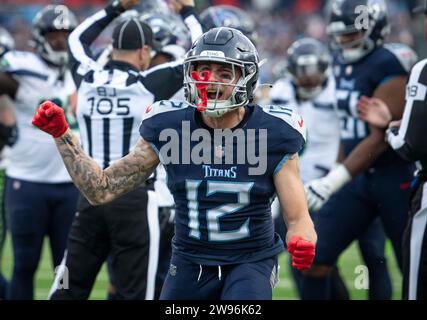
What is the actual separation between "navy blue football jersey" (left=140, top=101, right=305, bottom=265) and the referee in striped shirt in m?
1.24

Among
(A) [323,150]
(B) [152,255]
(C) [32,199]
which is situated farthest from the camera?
(A) [323,150]

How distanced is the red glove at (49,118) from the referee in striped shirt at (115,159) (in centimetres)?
136

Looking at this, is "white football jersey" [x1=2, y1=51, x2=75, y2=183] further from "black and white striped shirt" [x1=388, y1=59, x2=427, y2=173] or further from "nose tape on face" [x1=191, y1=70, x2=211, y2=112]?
"nose tape on face" [x1=191, y1=70, x2=211, y2=112]

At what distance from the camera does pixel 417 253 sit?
4719 mm

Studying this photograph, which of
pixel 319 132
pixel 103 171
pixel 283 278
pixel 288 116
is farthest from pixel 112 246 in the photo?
pixel 283 278

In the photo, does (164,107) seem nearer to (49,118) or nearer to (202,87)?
(202,87)

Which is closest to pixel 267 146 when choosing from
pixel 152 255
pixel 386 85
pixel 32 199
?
pixel 152 255

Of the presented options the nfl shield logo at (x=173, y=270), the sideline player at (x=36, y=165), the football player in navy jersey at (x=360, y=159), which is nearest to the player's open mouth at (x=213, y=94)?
the nfl shield logo at (x=173, y=270)

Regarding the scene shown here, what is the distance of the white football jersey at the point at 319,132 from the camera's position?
7.32 meters

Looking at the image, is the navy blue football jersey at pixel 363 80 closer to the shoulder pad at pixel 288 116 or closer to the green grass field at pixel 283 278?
the green grass field at pixel 283 278

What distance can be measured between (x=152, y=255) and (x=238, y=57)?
1699mm

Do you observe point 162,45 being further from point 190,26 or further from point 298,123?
point 298,123

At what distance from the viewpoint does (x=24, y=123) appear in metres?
6.48
